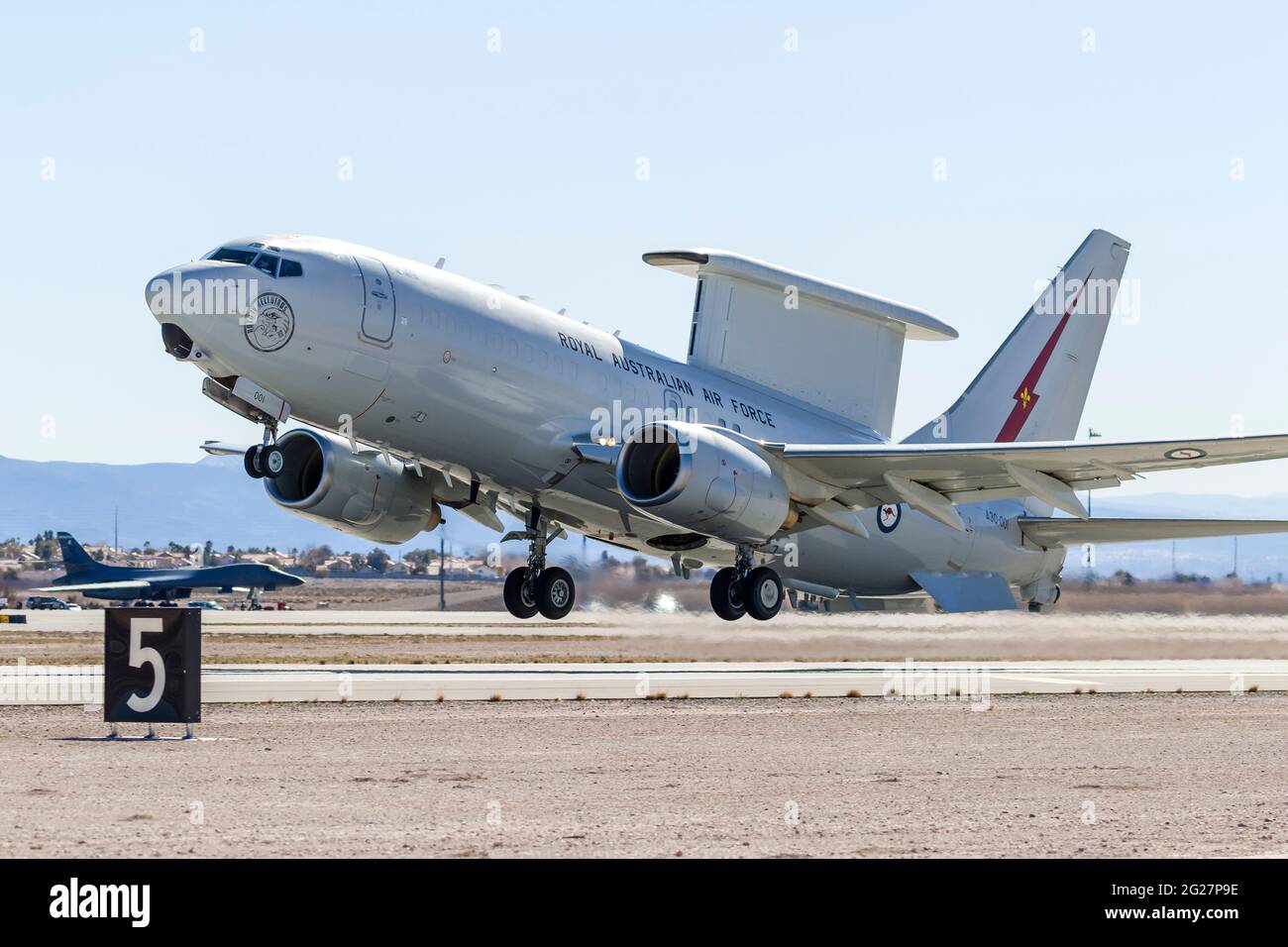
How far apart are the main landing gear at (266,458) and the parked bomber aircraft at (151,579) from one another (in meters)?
92.3

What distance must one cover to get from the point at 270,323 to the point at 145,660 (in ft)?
22.9

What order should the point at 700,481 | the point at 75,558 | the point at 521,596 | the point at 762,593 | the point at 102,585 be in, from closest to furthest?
the point at 700,481 → the point at 762,593 → the point at 521,596 → the point at 102,585 → the point at 75,558

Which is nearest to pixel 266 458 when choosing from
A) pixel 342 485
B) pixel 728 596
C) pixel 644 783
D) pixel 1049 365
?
pixel 342 485

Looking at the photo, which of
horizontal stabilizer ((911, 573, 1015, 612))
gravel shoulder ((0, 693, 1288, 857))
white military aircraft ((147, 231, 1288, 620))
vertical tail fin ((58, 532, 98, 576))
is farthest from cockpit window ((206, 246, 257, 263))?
vertical tail fin ((58, 532, 98, 576))

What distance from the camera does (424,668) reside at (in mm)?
35531

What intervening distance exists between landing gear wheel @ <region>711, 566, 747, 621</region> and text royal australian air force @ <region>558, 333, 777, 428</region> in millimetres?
3505

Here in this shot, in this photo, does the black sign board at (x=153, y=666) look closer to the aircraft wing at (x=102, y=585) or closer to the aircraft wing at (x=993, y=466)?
the aircraft wing at (x=993, y=466)

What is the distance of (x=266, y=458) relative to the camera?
27875 millimetres

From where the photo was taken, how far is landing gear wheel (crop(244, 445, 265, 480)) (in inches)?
1097

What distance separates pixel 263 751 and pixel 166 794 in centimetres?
359

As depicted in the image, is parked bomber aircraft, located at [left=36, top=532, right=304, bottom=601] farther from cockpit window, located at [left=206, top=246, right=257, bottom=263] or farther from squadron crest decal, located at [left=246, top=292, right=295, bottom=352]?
squadron crest decal, located at [left=246, top=292, right=295, bottom=352]

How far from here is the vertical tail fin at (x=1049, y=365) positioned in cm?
4153

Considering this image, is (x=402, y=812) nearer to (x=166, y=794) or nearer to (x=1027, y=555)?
(x=166, y=794)

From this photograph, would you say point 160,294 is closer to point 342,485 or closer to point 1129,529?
point 342,485
